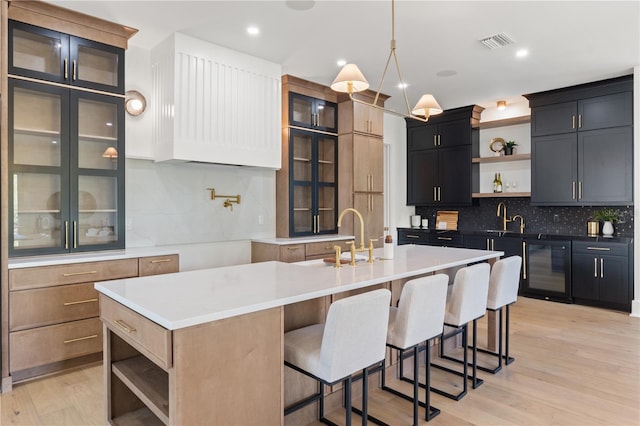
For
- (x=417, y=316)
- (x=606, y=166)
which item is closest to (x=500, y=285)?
(x=417, y=316)

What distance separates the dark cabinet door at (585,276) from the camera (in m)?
4.91

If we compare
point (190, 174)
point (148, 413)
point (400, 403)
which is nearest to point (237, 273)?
point (148, 413)

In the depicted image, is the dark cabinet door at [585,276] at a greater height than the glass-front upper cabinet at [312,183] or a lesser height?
lesser

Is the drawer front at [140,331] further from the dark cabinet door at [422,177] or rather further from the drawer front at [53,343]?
the dark cabinet door at [422,177]

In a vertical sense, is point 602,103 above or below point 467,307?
above

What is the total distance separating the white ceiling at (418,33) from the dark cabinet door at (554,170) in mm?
841

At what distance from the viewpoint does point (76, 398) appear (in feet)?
8.66

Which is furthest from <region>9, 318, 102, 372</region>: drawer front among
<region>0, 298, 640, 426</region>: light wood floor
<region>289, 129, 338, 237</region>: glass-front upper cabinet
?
<region>289, 129, 338, 237</region>: glass-front upper cabinet

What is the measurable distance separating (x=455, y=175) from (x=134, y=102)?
15.5ft

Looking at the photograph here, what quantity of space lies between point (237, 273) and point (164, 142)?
1.99m

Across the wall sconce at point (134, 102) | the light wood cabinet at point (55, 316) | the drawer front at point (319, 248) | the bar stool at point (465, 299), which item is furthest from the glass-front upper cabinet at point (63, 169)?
the bar stool at point (465, 299)

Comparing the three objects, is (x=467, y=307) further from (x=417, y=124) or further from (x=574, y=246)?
(x=417, y=124)

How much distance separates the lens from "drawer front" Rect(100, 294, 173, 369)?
1.49m

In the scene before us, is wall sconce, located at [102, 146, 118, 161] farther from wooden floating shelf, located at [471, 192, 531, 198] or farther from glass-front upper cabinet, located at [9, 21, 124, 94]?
wooden floating shelf, located at [471, 192, 531, 198]
